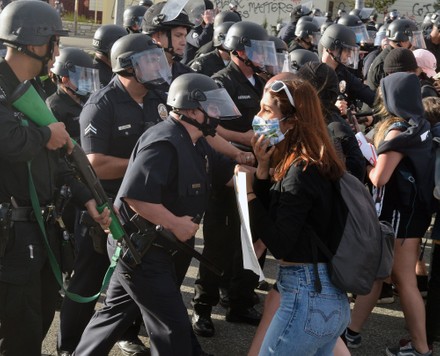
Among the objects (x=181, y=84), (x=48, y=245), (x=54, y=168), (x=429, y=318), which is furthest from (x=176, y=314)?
(x=429, y=318)

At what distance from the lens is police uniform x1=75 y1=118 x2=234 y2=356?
3529 millimetres

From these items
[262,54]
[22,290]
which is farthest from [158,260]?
[262,54]

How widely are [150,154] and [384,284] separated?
117 inches

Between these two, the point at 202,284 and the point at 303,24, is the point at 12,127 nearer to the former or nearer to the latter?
the point at 202,284

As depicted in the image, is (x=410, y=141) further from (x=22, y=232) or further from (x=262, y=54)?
(x=22, y=232)

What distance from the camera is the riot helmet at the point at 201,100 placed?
3.73 meters

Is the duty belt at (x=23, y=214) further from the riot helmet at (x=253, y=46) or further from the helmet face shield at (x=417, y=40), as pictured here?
the helmet face shield at (x=417, y=40)

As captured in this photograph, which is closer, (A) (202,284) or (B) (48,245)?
(B) (48,245)

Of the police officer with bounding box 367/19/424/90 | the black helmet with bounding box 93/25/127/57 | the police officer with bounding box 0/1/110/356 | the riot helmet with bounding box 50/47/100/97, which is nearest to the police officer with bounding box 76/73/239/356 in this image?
the police officer with bounding box 0/1/110/356

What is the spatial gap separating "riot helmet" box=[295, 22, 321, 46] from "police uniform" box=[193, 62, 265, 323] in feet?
13.4

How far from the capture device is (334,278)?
306cm

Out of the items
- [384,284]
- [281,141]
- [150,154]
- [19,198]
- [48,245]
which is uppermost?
[281,141]

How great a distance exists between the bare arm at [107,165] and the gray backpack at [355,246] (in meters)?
1.61

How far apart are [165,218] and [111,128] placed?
3.18ft
